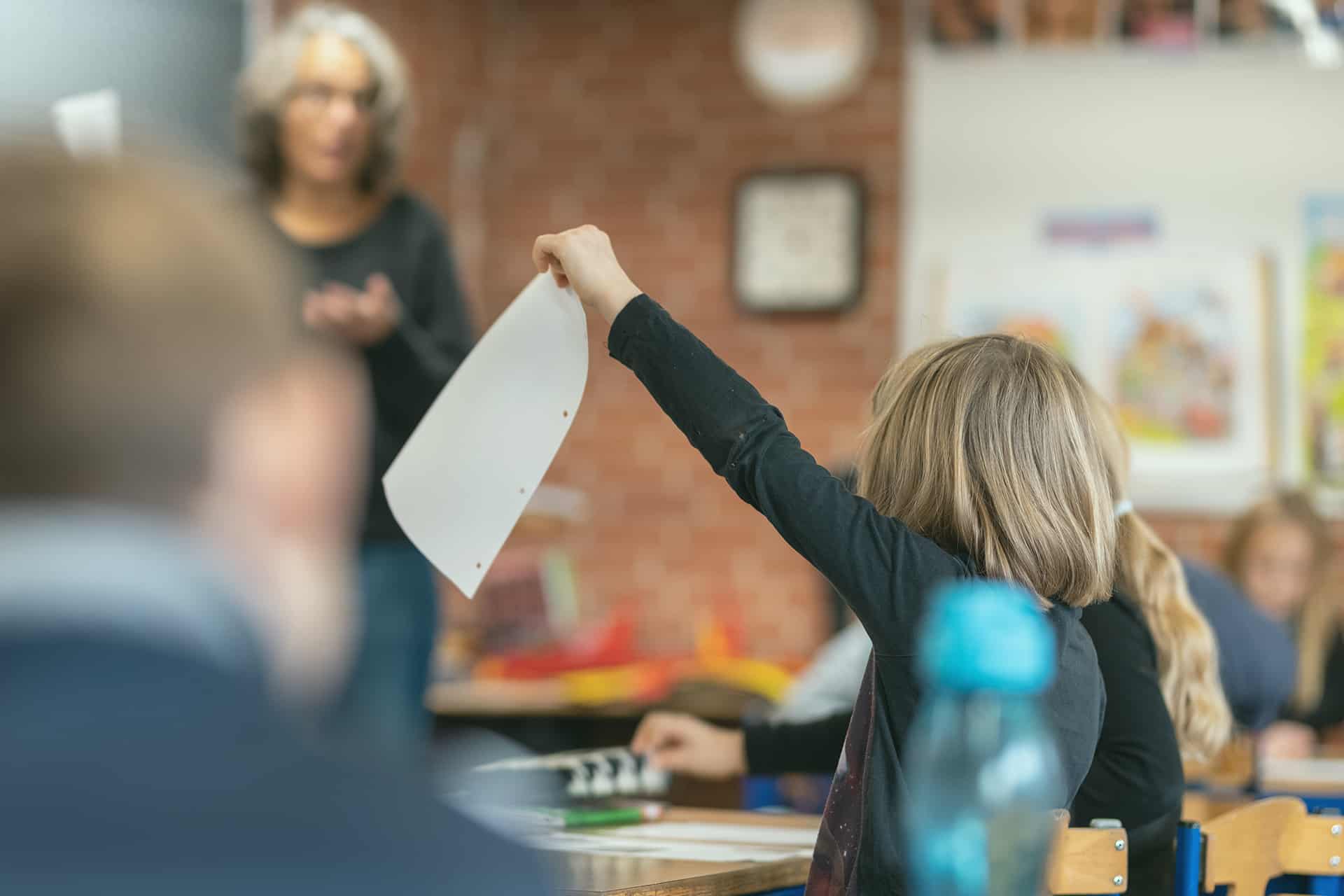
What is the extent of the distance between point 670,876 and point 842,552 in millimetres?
339

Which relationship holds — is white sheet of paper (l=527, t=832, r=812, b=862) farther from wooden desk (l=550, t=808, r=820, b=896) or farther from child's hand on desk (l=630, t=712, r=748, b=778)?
child's hand on desk (l=630, t=712, r=748, b=778)

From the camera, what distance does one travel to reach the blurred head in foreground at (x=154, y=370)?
58cm

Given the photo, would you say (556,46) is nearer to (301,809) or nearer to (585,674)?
(585,674)

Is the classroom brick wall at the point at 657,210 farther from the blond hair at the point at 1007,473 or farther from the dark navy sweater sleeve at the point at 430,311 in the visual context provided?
the blond hair at the point at 1007,473

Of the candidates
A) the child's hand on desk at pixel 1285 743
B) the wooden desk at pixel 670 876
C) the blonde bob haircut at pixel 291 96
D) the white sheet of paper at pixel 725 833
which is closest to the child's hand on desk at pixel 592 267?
the wooden desk at pixel 670 876

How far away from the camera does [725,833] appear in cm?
186

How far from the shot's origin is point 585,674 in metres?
4.38

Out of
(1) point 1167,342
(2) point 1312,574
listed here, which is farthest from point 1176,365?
(2) point 1312,574

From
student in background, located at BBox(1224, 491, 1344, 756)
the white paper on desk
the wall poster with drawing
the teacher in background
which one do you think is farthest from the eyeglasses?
the wall poster with drawing

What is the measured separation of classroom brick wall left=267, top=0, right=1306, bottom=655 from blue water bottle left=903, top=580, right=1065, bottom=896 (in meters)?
4.42

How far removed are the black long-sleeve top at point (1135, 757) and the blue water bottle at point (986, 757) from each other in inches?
37.9

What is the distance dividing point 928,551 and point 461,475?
0.47m

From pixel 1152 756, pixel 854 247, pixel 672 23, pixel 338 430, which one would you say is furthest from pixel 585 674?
pixel 338 430

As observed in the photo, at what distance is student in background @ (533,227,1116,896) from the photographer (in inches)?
54.0
